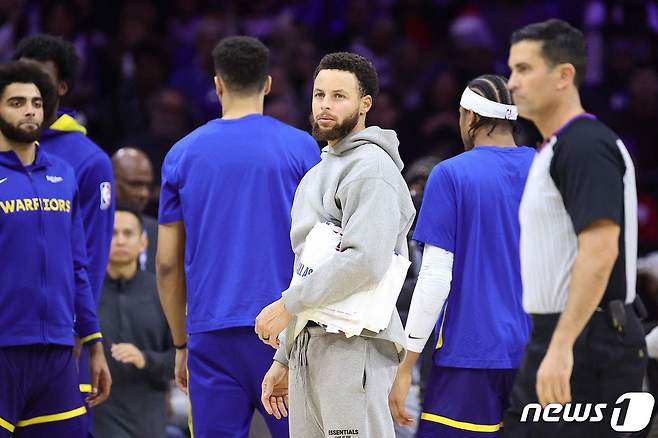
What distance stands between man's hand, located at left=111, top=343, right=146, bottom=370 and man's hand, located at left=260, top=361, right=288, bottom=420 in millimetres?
2007

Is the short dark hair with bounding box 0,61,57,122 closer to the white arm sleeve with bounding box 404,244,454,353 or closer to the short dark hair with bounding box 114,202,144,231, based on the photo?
the short dark hair with bounding box 114,202,144,231

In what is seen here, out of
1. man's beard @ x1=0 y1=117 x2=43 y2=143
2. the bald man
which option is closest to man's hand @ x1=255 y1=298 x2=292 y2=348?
man's beard @ x1=0 y1=117 x2=43 y2=143

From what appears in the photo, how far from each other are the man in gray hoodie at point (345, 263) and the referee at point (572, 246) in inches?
26.1

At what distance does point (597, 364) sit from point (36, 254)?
268 centimetres

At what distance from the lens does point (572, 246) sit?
386 cm

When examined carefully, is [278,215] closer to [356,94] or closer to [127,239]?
[356,94]

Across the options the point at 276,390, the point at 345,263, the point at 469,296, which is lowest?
the point at 276,390

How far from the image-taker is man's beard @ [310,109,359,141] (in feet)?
15.3

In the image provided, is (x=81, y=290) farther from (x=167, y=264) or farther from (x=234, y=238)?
(x=234, y=238)

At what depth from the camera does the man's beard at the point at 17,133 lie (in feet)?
18.5

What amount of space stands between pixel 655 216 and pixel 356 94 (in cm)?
583

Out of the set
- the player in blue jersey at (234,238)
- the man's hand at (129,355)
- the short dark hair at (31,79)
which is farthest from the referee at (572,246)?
the man's hand at (129,355)

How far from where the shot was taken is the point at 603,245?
3.74 metres

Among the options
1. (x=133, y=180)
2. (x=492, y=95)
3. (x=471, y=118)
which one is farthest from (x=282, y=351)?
(x=133, y=180)
